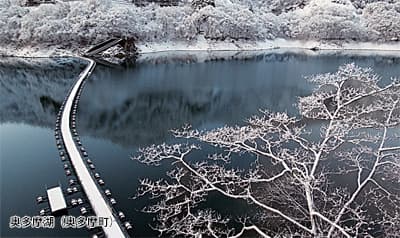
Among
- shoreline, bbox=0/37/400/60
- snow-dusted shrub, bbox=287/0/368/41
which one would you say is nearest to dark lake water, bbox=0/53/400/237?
shoreline, bbox=0/37/400/60

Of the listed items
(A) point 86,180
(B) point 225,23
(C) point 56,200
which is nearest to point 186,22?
(B) point 225,23

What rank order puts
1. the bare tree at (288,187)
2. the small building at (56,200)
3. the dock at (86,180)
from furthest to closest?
the small building at (56,200)
the dock at (86,180)
the bare tree at (288,187)

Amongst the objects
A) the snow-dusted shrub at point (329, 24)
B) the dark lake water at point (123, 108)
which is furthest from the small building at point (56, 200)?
the snow-dusted shrub at point (329, 24)

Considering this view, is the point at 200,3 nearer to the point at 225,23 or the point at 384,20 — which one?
the point at 225,23

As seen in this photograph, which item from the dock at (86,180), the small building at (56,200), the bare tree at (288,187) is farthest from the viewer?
the small building at (56,200)

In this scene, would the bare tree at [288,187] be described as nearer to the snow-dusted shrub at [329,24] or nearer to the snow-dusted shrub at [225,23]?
the snow-dusted shrub at [225,23]

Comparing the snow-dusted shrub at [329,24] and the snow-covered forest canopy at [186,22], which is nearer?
the snow-covered forest canopy at [186,22]

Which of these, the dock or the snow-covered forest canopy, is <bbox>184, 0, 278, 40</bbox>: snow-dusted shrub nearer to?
the snow-covered forest canopy
